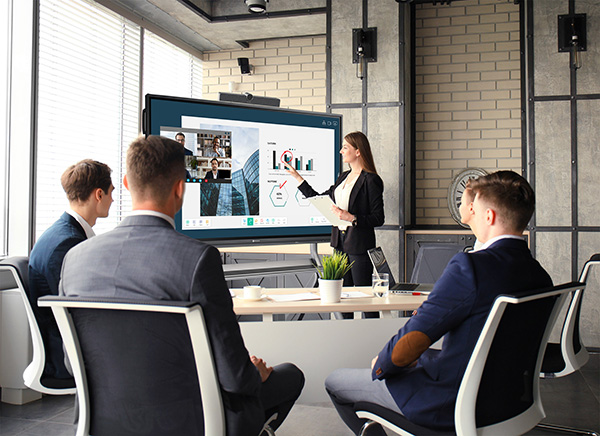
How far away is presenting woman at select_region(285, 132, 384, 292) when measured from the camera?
13.1 feet

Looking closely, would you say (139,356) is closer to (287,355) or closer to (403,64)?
(287,355)

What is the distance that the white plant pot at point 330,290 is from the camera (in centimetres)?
263

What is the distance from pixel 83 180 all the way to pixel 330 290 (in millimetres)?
1331

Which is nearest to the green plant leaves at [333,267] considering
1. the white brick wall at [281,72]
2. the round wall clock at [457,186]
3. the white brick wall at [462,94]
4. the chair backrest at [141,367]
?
the chair backrest at [141,367]

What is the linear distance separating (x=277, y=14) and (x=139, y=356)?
5.18 m

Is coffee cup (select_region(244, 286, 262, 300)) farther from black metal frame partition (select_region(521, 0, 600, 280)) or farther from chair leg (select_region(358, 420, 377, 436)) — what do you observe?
black metal frame partition (select_region(521, 0, 600, 280))

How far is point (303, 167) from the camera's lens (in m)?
3.95

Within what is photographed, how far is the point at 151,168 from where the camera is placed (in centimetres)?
154

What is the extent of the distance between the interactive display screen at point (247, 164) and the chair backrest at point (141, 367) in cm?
206

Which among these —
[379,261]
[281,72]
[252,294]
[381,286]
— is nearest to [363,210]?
[379,261]

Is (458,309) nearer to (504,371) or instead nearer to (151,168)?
(504,371)

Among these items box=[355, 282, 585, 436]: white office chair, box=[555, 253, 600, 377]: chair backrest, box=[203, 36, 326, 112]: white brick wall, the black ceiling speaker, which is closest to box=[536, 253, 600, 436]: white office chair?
box=[555, 253, 600, 377]: chair backrest

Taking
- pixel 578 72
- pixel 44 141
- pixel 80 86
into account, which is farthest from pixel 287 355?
pixel 578 72

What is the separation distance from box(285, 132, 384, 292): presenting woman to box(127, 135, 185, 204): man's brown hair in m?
2.40
